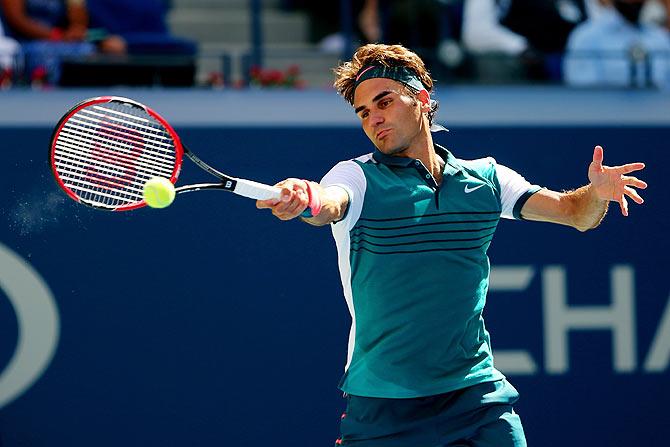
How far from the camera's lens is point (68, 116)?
370cm

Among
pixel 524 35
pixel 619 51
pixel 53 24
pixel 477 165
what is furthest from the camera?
pixel 524 35

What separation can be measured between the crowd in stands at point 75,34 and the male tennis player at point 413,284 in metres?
2.34

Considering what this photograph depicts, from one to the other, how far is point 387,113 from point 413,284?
0.54 meters

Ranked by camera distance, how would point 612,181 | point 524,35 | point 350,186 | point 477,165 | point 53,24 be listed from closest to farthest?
point 350,186
point 612,181
point 477,165
point 53,24
point 524,35

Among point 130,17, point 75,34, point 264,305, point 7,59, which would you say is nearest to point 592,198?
point 264,305

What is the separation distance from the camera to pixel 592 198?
12.5 ft

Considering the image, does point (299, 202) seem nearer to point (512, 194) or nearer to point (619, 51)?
point (512, 194)

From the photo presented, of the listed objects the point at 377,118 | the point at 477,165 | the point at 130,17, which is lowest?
the point at 477,165

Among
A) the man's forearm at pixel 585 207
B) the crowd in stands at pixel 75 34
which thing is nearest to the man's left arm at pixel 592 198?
the man's forearm at pixel 585 207

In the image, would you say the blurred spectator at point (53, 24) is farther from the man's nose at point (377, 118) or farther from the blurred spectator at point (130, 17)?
the man's nose at point (377, 118)

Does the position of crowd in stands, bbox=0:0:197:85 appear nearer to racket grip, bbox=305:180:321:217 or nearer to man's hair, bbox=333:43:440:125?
man's hair, bbox=333:43:440:125

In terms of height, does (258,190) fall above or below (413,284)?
above

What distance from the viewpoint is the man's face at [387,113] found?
148 inches

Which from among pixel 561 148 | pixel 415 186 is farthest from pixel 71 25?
pixel 415 186
